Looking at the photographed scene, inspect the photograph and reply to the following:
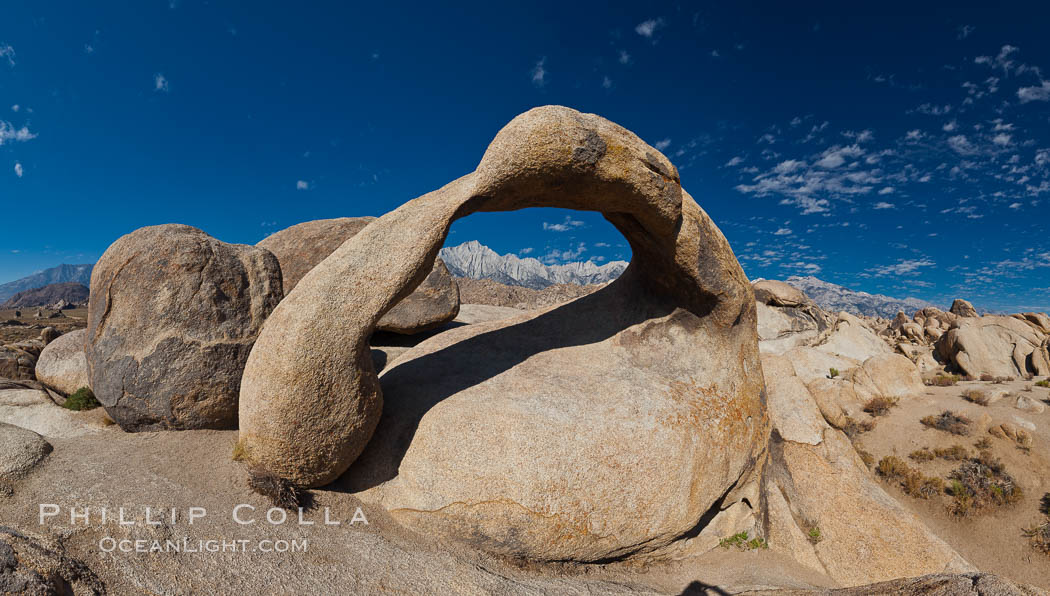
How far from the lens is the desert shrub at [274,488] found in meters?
4.13

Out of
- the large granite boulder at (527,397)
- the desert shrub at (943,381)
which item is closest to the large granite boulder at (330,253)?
the large granite boulder at (527,397)

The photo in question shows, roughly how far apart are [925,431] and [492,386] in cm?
1545

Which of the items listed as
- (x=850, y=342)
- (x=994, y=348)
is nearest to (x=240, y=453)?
(x=850, y=342)

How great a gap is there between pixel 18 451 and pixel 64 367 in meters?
4.86

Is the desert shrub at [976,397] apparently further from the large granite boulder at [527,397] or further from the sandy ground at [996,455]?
the large granite boulder at [527,397]

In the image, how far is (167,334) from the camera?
5043mm

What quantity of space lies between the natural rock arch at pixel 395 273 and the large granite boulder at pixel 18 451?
1506 mm

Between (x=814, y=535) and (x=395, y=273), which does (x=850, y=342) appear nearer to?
(x=814, y=535)

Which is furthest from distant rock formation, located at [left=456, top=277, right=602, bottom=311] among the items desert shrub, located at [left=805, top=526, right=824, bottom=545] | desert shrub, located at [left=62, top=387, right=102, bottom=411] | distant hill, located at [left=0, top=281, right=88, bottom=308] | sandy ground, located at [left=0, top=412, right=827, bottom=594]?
distant hill, located at [left=0, top=281, right=88, bottom=308]

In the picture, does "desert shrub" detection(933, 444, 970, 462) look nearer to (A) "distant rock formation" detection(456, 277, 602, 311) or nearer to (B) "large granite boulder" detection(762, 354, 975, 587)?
(B) "large granite boulder" detection(762, 354, 975, 587)

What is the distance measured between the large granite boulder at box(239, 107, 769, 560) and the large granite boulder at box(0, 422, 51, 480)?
1539 millimetres

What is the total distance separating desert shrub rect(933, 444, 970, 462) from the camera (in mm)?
12039

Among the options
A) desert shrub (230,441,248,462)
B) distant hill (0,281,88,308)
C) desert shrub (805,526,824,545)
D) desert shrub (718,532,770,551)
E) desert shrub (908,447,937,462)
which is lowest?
desert shrub (908,447,937,462)

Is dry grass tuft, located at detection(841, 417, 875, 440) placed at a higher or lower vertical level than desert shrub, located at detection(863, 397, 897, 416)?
lower
